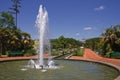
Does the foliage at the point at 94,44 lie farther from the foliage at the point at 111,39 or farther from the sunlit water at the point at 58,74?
the sunlit water at the point at 58,74

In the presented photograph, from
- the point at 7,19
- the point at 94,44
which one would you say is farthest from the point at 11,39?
the point at 94,44

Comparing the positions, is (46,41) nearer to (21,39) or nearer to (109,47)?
(109,47)

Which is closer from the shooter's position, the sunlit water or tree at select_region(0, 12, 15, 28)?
the sunlit water

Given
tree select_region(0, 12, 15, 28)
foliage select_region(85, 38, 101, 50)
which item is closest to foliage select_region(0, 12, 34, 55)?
tree select_region(0, 12, 15, 28)

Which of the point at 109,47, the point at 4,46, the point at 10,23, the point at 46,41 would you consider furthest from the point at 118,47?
the point at 10,23

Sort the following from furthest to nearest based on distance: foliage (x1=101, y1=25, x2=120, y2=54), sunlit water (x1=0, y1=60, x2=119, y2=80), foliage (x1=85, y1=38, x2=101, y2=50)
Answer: foliage (x1=85, y1=38, x2=101, y2=50), foliage (x1=101, y1=25, x2=120, y2=54), sunlit water (x1=0, y1=60, x2=119, y2=80)

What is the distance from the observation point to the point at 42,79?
15.8m

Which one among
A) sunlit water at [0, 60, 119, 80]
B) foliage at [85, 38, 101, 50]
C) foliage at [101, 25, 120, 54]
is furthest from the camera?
foliage at [85, 38, 101, 50]

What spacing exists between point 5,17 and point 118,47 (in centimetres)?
2608

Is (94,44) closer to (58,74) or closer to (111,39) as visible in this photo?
(111,39)

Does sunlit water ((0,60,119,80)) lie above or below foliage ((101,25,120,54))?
below

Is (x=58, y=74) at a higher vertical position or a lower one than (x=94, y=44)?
lower

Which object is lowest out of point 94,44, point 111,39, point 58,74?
point 58,74

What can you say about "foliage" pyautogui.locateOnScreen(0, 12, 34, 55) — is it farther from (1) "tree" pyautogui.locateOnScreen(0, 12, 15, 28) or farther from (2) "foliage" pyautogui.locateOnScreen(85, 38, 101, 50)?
(2) "foliage" pyautogui.locateOnScreen(85, 38, 101, 50)
